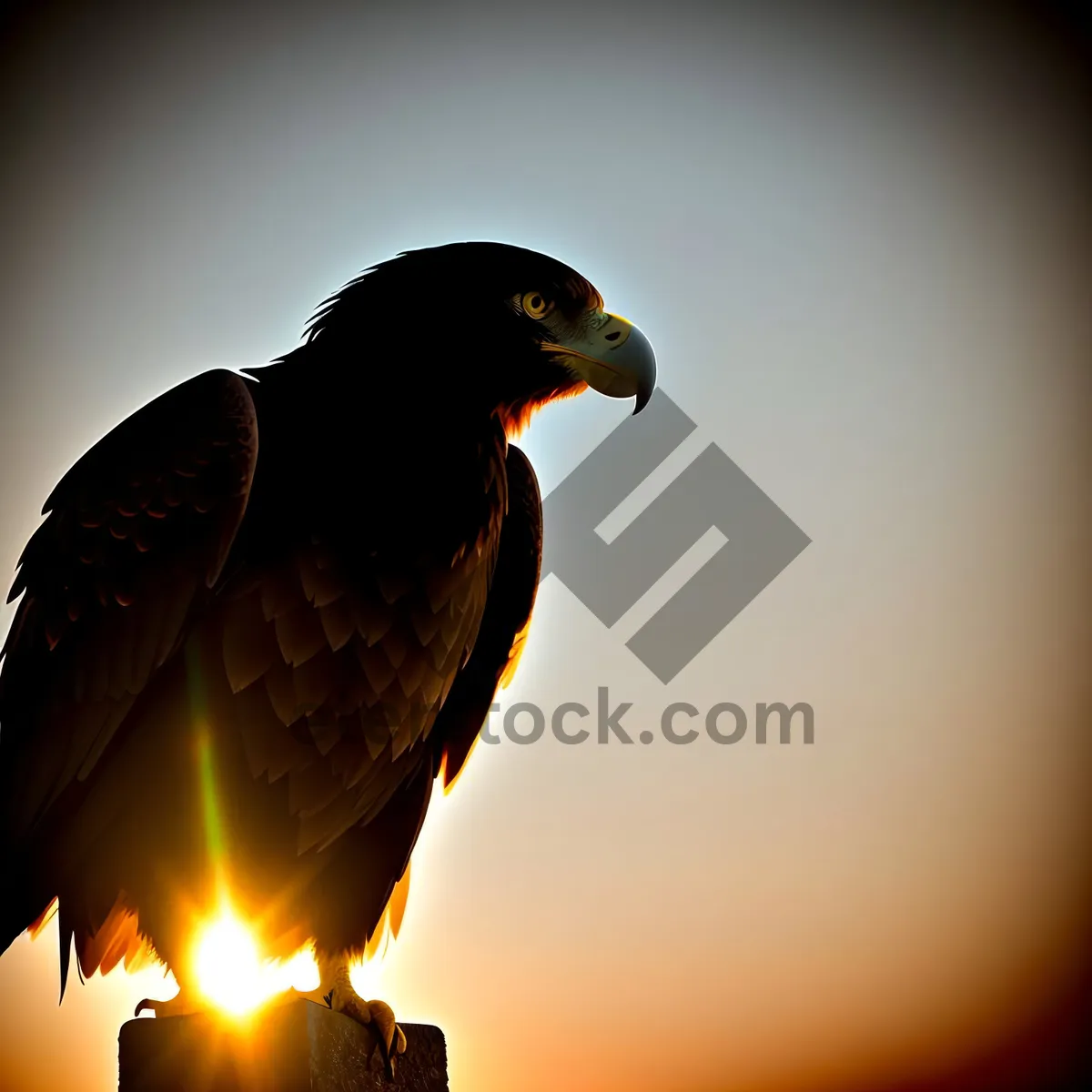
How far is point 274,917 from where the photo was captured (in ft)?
9.80

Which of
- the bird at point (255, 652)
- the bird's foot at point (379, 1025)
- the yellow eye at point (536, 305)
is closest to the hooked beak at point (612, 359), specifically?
the yellow eye at point (536, 305)

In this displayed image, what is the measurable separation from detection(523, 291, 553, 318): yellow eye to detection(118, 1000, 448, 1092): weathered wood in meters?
1.92

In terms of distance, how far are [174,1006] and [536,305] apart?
6.68 ft

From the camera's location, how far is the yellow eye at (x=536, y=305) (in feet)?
11.1

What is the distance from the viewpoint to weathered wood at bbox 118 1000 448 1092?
2.27 metres

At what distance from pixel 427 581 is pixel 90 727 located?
2.84 feet

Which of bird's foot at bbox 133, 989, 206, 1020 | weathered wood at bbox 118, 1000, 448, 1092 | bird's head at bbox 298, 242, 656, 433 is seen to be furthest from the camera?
bird's head at bbox 298, 242, 656, 433

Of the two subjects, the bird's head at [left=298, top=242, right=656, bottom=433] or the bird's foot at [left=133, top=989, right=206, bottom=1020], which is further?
the bird's head at [left=298, top=242, right=656, bottom=433]

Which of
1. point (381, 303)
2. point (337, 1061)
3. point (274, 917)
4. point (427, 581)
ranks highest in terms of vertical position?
point (381, 303)

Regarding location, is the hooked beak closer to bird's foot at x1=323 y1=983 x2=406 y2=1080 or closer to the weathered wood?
bird's foot at x1=323 y1=983 x2=406 y2=1080

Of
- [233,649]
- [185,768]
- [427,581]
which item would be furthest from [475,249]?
[185,768]

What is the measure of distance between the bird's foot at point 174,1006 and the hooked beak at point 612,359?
193 cm

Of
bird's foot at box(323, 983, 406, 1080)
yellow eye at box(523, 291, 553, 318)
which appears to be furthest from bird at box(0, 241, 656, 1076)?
yellow eye at box(523, 291, 553, 318)

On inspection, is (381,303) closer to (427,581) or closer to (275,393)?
(275,393)
